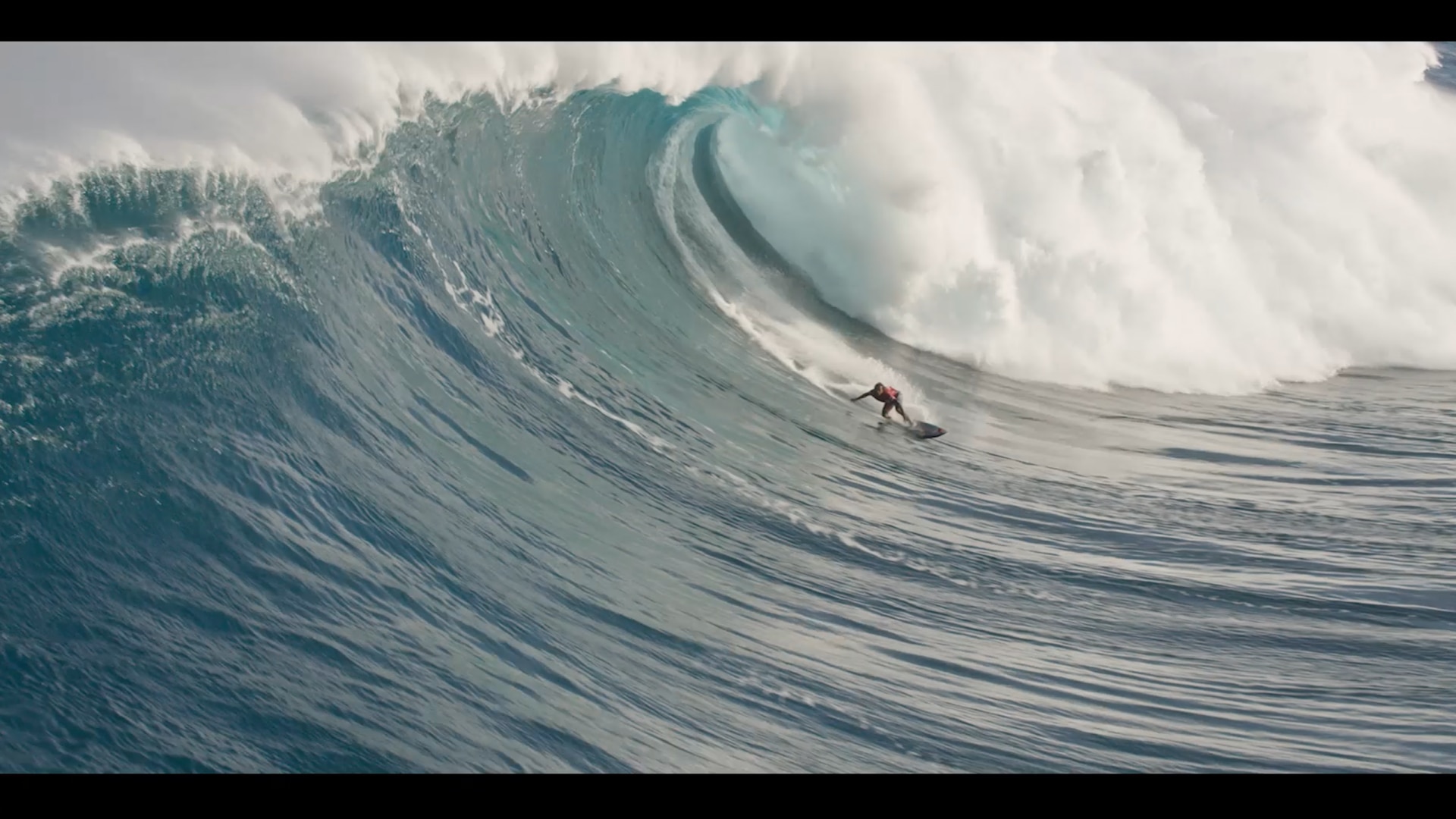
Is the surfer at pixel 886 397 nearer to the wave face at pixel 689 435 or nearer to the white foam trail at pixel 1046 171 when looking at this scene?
the wave face at pixel 689 435

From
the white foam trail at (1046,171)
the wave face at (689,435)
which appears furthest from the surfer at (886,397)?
the white foam trail at (1046,171)

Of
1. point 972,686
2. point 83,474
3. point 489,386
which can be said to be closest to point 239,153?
point 489,386

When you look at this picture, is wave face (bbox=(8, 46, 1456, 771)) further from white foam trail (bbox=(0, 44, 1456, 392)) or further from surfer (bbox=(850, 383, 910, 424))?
surfer (bbox=(850, 383, 910, 424))

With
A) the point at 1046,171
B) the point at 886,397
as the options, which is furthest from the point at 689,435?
the point at 1046,171

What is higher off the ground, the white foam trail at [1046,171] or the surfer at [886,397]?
the white foam trail at [1046,171]

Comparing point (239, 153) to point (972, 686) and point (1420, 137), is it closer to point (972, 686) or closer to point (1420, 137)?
point (972, 686)

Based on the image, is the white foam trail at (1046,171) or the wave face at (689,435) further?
the white foam trail at (1046,171)

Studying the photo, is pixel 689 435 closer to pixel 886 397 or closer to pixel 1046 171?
pixel 886 397

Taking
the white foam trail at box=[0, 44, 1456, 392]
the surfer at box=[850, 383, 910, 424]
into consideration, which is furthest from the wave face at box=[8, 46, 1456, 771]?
the surfer at box=[850, 383, 910, 424]
